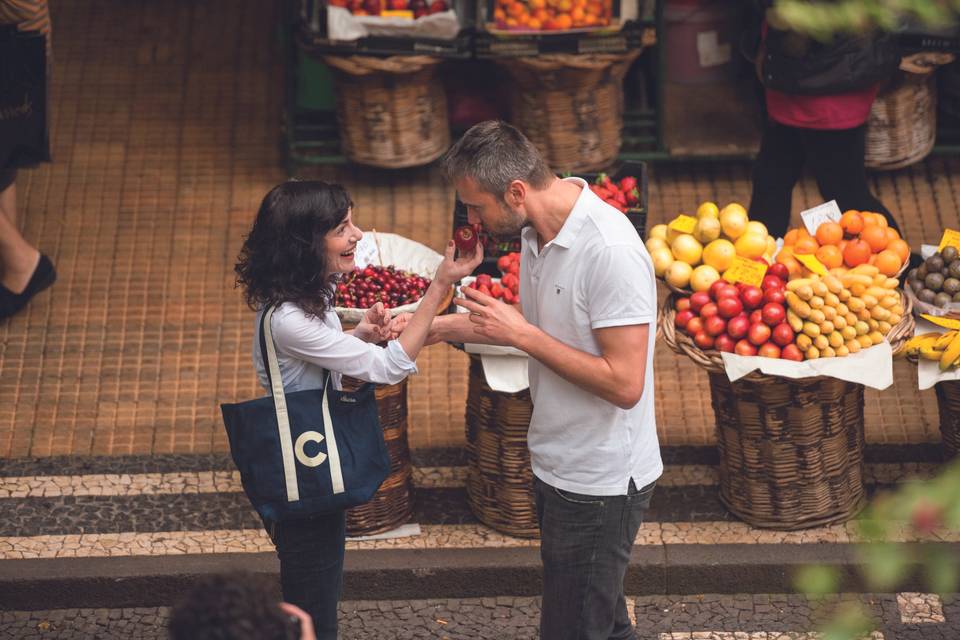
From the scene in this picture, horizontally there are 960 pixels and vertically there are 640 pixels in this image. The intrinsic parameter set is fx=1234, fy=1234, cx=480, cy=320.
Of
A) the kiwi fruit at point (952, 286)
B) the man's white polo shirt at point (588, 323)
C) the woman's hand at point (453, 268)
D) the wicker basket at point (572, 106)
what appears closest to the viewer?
the man's white polo shirt at point (588, 323)

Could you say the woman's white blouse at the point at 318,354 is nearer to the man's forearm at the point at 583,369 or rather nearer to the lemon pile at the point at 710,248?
the man's forearm at the point at 583,369

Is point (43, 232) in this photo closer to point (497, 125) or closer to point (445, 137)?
point (445, 137)

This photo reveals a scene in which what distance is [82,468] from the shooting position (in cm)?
488

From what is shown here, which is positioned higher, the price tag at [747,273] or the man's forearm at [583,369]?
the man's forearm at [583,369]

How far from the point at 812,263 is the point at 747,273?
241 mm

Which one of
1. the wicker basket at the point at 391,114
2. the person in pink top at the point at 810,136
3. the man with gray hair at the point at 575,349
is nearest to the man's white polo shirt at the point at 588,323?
the man with gray hair at the point at 575,349

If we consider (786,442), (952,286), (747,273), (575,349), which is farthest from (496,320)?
(952,286)

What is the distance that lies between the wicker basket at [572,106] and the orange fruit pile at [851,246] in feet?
5.90

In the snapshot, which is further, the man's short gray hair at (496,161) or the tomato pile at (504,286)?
the tomato pile at (504,286)

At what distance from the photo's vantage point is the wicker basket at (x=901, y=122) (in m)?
6.06

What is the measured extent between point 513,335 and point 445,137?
140 inches

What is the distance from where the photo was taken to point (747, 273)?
429 centimetres

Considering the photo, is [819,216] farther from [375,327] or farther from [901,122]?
[375,327]

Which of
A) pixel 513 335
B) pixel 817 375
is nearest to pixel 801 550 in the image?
pixel 817 375
